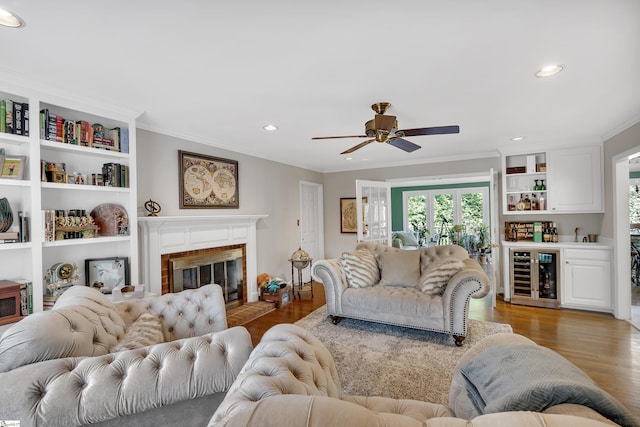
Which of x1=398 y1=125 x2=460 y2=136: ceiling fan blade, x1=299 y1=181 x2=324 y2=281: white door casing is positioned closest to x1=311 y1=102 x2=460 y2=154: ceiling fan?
x1=398 y1=125 x2=460 y2=136: ceiling fan blade

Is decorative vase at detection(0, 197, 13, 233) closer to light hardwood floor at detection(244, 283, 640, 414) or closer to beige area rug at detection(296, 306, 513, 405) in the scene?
→ light hardwood floor at detection(244, 283, 640, 414)

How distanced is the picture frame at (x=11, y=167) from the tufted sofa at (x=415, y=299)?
2828 mm

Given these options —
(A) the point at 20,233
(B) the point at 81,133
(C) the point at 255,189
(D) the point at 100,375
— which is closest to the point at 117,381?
(D) the point at 100,375

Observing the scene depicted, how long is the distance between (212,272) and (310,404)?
3464 mm

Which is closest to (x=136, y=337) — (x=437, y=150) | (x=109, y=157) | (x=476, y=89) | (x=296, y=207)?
(x=109, y=157)

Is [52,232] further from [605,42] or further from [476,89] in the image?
[605,42]

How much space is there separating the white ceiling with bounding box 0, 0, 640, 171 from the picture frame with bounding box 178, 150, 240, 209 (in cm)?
57

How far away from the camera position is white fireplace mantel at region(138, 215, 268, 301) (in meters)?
3.10

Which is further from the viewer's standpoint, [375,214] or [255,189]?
[375,214]

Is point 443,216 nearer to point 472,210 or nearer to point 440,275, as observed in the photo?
point 472,210

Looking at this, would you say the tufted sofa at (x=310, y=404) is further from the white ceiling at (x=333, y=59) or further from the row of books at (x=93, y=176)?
the row of books at (x=93, y=176)

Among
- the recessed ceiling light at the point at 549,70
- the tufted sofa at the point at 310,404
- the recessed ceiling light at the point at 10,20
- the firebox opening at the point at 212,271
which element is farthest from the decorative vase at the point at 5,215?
the recessed ceiling light at the point at 549,70

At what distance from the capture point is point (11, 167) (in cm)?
208

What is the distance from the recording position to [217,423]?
0.77 meters
